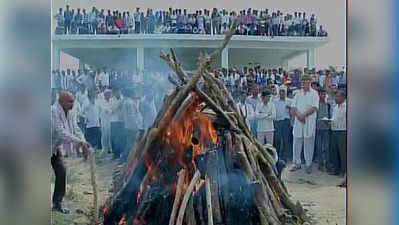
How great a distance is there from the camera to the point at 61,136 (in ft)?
9.33

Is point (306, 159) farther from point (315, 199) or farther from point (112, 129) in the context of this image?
point (112, 129)

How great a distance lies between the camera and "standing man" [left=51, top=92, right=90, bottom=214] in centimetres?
283

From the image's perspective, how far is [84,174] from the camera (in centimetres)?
288

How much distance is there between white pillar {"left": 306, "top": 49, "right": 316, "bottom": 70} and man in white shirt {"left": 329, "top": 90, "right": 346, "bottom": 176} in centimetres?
19

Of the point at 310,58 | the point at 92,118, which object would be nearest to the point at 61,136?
the point at 92,118

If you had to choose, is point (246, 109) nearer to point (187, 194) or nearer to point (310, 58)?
point (310, 58)

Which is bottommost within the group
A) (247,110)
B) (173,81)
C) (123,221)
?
(123,221)

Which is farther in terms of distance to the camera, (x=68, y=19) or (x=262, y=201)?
(x=262, y=201)

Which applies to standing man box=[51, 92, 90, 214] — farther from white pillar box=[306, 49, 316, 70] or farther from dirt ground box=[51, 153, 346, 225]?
white pillar box=[306, 49, 316, 70]

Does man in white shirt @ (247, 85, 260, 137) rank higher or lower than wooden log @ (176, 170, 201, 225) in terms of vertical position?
higher

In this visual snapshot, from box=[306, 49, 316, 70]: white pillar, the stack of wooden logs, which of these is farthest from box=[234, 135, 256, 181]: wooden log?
box=[306, 49, 316, 70]: white pillar

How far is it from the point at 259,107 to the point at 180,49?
0.49 meters

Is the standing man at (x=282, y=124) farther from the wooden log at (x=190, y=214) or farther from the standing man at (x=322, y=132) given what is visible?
the wooden log at (x=190, y=214)

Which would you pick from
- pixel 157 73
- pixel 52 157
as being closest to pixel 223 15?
pixel 157 73
